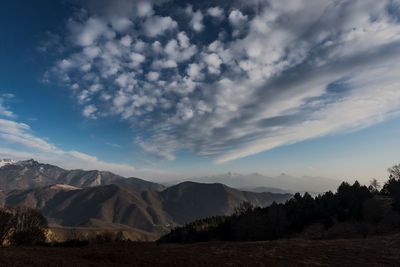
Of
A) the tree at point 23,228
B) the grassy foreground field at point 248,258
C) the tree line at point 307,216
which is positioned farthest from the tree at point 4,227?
the tree line at point 307,216

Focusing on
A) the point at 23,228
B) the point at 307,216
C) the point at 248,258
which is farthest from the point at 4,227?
the point at 307,216

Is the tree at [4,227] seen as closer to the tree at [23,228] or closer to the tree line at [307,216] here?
the tree at [23,228]

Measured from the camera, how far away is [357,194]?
81188 mm

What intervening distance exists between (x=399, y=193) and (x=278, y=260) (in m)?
67.3

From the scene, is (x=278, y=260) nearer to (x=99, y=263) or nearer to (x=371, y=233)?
(x=99, y=263)

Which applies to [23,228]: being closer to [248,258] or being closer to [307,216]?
[248,258]

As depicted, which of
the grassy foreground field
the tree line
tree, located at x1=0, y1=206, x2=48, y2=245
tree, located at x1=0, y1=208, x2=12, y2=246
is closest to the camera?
the grassy foreground field

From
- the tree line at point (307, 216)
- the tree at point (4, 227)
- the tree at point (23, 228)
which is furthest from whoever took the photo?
the tree line at point (307, 216)

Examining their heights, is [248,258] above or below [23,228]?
above

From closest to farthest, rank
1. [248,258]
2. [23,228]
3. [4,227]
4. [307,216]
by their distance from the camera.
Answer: [248,258]
[4,227]
[23,228]
[307,216]

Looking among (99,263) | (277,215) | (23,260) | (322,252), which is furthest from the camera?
(277,215)

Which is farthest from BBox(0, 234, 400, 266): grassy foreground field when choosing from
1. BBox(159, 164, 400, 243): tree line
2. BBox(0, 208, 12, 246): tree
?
BBox(159, 164, 400, 243): tree line

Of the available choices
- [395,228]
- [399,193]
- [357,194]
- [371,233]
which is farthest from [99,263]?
[357,194]

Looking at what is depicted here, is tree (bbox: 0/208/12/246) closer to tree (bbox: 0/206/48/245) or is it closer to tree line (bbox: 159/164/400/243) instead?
tree (bbox: 0/206/48/245)
